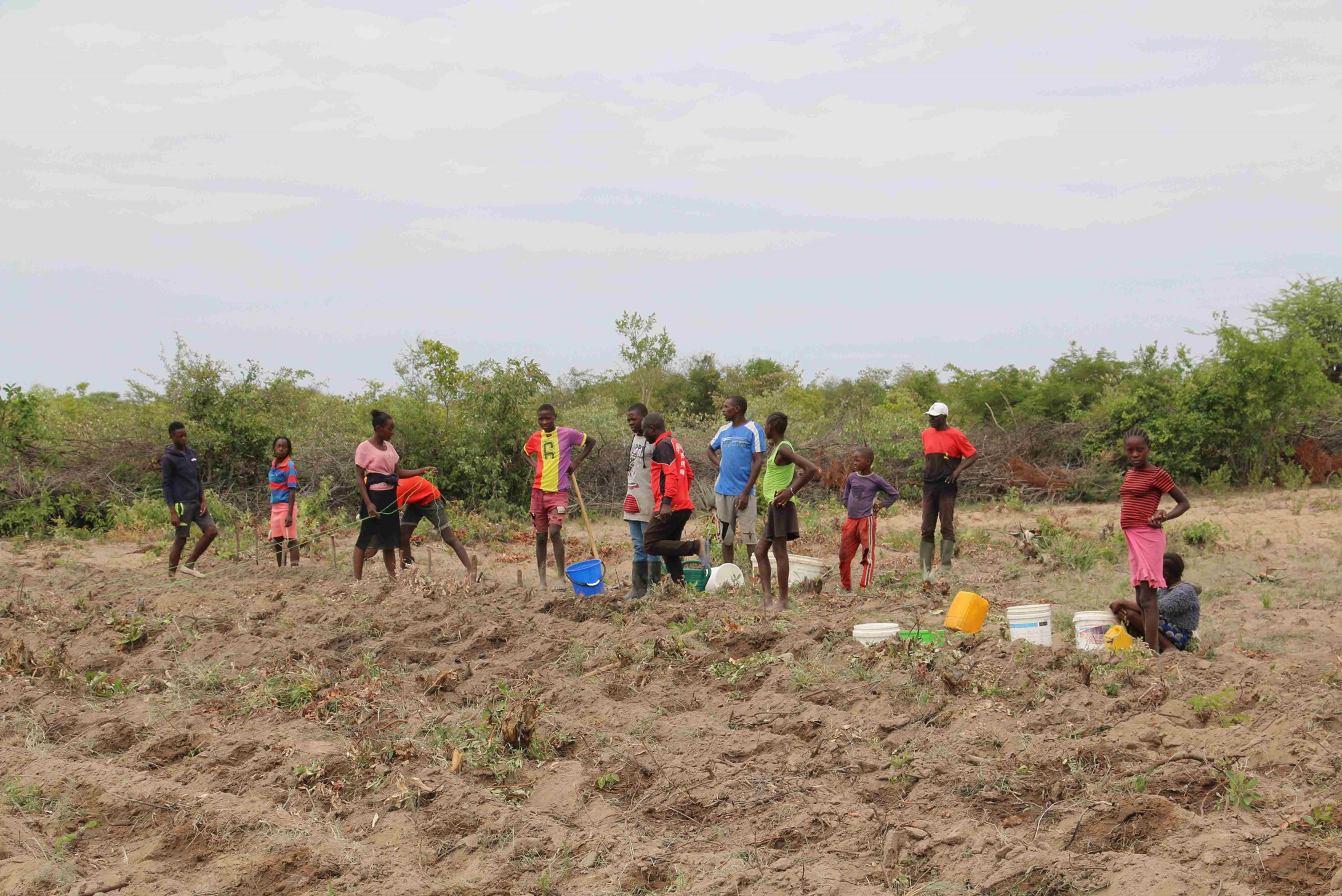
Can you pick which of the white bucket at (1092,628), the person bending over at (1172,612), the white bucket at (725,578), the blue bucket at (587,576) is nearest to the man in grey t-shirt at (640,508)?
the blue bucket at (587,576)

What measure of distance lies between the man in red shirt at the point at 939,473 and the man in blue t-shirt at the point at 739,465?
197 cm

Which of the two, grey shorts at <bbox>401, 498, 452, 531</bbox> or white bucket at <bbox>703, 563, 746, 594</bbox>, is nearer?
white bucket at <bbox>703, 563, 746, 594</bbox>

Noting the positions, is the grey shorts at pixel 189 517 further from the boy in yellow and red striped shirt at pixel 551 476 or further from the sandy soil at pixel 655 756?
the boy in yellow and red striped shirt at pixel 551 476

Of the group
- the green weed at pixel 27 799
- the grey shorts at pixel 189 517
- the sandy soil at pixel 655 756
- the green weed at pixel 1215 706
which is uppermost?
the grey shorts at pixel 189 517

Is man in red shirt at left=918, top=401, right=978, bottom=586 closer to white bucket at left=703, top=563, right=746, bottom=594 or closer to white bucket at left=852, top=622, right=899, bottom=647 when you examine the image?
white bucket at left=703, top=563, right=746, bottom=594

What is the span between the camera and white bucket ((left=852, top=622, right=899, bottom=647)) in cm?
673

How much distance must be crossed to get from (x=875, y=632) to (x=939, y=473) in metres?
3.51

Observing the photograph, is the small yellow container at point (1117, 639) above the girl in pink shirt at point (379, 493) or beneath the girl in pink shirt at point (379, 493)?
beneath

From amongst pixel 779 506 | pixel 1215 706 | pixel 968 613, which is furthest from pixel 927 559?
pixel 1215 706

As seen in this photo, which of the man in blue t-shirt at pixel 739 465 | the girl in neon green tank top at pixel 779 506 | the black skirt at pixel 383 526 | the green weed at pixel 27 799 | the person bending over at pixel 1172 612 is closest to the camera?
the green weed at pixel 27 799

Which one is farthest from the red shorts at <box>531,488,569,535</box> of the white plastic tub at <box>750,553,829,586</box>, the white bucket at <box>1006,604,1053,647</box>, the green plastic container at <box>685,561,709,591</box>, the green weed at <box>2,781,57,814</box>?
the green weed at <box>2,781,57,814</box>

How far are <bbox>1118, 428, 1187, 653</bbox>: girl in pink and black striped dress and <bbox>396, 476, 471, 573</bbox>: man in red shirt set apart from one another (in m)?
5.73

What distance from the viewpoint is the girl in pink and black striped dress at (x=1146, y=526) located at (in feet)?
21.6

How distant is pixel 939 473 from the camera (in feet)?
32.6
